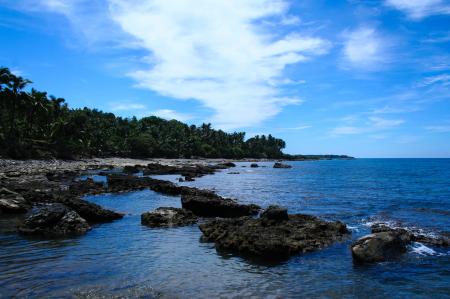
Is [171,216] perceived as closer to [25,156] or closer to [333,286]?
[333,286]

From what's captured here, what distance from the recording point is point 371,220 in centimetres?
2394

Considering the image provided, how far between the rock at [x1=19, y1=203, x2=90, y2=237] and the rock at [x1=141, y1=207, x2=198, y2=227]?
3.33m

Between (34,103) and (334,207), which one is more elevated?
(34,103)

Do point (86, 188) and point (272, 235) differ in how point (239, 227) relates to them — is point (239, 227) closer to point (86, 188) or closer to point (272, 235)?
point (272, 235)

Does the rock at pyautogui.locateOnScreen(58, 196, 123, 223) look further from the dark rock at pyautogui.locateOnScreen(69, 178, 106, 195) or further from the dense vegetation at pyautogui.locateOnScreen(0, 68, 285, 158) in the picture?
the dense vegetation at pyautogui.locateOnScreen(0, 68, 285, 158)

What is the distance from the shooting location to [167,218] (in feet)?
69.2

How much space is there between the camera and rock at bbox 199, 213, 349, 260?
47.5 feet

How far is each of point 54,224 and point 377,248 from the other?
14978mm

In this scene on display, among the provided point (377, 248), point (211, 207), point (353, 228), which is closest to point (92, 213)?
point (211, 207)

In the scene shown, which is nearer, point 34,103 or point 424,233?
point 424,233

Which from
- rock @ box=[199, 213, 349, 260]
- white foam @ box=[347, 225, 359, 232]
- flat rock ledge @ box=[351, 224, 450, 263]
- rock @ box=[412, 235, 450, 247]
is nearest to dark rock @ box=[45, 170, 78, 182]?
rock @ box=[199, 213, 349, 260]

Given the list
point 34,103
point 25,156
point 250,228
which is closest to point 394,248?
point 250,228

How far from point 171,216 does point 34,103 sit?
71.6m

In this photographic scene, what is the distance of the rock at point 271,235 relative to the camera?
1449cm
